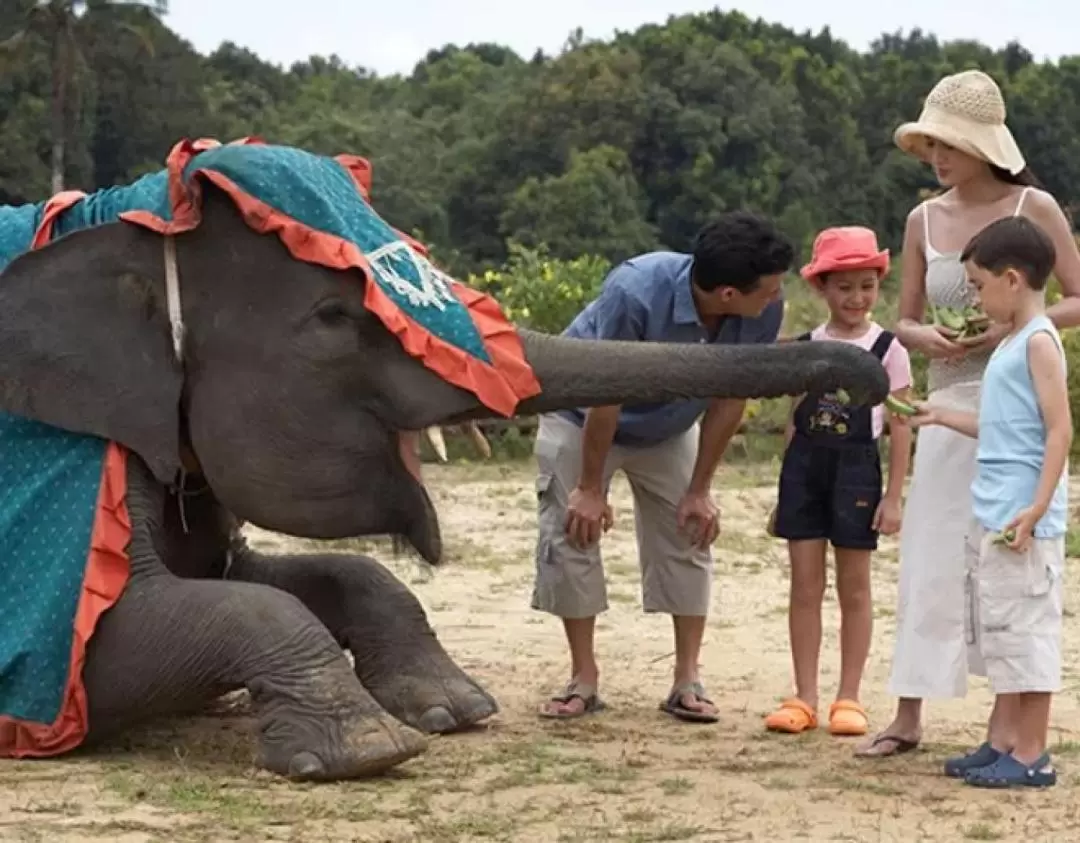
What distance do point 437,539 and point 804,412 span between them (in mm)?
1278

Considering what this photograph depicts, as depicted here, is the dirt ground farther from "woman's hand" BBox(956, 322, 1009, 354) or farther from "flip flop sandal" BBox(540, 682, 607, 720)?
"woman's hand" BBox(956, 322, 1009, 354)

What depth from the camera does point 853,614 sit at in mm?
7141

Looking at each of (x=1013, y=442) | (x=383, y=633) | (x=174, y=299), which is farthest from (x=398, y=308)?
(x=1013, y=442)

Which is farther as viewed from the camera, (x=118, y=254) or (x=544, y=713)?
(x=544, y=713)

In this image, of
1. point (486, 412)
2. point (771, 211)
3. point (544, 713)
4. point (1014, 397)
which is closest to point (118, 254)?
point (486, 412)

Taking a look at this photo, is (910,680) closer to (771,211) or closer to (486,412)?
(486,412)

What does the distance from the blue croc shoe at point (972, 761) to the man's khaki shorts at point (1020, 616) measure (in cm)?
26

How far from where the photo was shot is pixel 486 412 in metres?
6.32

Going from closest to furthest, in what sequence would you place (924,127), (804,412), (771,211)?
1. (924,127)
2. (804,412)
3. (771,211)

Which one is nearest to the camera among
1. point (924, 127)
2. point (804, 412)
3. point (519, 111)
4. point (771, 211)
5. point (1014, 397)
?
point (1014, 397)

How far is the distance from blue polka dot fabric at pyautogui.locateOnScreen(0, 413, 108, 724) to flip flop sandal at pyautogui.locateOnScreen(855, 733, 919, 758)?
2.30 m

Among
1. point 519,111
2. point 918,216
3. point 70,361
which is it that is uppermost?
point 519,111

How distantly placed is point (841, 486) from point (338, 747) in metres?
1.89

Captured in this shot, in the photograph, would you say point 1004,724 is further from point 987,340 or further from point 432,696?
point 432,696
